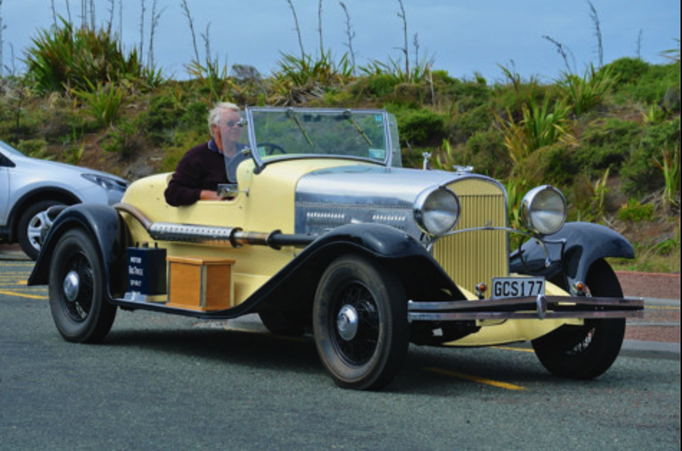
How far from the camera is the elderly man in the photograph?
25.5ft

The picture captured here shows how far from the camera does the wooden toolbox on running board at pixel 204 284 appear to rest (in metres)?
7.27

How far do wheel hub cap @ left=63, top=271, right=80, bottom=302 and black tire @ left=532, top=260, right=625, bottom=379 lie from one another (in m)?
3.38

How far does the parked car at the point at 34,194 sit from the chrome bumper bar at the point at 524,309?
9271 millimetres

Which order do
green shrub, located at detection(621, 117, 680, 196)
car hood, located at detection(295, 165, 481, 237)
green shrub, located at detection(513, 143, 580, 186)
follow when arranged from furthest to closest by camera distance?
green shrub, located at detection(513, 143, 580, 186)
green shrub, located at detection(621, 117, 680, 196)
car hood, located at detection(295, 165, 481, 237)

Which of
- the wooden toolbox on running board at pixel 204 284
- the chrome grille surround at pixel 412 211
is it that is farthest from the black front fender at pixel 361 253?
the wooden toolbox on running board at pixel 204 284

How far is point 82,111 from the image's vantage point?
23.3m

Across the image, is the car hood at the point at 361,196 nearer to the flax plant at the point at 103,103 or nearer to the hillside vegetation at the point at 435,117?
the hillside vegetation at the point at 435,117

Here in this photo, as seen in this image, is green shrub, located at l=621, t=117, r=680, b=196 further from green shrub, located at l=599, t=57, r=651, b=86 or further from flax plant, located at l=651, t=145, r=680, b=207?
green shrub, located at l=599, t=57, r=651, b=86

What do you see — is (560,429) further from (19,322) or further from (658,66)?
(658,66)

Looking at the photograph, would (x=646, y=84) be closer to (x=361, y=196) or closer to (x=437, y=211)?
(x=361, y=196)

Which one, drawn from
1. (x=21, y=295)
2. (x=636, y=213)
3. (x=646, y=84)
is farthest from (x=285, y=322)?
(x=646, y=84)

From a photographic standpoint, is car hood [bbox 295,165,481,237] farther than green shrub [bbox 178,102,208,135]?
No

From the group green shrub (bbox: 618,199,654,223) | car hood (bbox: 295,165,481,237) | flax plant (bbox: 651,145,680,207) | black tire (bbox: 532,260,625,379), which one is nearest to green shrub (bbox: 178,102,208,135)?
green shrub (bbox: 618,199,654,223)

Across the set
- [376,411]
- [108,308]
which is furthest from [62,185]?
[376,411]
